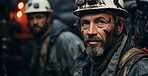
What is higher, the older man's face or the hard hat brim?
the hard hat brim

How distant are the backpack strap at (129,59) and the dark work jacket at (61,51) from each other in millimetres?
2392

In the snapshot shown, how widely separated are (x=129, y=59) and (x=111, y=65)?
0.23m

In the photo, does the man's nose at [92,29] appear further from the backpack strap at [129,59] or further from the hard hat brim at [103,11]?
the backpack strap at [129,59]

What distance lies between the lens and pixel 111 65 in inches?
125

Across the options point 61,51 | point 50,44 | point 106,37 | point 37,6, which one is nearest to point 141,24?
point 106,37

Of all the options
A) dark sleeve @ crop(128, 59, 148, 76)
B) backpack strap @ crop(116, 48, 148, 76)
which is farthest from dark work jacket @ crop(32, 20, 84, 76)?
dark sleeve @ crop(128, 59, 148, 76)

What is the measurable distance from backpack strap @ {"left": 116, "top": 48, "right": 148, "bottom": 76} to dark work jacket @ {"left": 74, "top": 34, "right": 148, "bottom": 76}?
0.04 m

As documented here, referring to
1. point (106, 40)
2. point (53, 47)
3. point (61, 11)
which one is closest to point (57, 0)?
point (61, 11)

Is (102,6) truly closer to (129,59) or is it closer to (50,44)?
(129,59)

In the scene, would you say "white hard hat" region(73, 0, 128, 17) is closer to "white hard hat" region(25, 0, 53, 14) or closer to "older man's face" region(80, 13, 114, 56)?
"older man's face" region(80, 13, 114, 56)

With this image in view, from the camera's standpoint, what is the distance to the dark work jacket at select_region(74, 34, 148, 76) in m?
3.02

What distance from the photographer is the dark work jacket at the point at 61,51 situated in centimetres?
559

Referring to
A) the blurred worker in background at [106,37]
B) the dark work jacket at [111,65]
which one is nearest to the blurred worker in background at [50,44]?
the dark work jacket at [111,65]

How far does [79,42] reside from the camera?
571 cm
